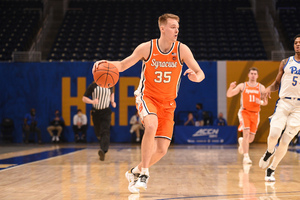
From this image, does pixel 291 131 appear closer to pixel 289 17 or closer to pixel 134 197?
pixel 134 197

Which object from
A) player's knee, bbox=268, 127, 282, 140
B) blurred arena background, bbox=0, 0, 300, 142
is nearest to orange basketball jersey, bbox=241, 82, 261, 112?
player's knee, bbox=268, 127, 282, 140

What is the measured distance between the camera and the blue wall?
17344 millimetres

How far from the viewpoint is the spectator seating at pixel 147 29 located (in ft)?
60.8

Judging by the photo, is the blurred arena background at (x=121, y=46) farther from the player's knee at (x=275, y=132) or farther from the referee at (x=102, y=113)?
the player's knee at (x=275, y=132)

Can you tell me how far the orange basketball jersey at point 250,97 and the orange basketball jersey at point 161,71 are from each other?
179 inches

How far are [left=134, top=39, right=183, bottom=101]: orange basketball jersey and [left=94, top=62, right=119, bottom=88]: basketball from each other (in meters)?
0.37

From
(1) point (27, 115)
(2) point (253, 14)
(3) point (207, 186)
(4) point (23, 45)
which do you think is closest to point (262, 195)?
(3) point (207, 186)

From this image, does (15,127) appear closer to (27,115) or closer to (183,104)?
(27,115)

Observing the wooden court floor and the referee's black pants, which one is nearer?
the wooden court floor

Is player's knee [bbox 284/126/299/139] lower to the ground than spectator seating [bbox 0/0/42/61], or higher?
lower

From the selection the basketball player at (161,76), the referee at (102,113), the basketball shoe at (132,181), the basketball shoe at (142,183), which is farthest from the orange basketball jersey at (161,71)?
the referee at (102,113)

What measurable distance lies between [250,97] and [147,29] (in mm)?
11840

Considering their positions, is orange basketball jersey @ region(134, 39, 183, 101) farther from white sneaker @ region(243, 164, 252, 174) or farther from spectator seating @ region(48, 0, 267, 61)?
spectator seating @ region(48, 0, 267, 61)

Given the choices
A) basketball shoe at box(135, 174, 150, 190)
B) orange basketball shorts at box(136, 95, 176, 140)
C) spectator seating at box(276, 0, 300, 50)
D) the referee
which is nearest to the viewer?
basketball shoe at box(135, 174, 150, 190)
